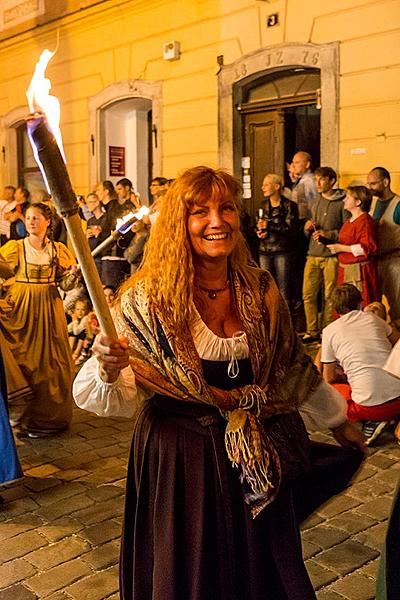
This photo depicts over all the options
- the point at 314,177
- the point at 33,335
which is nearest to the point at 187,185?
the point at 33,335

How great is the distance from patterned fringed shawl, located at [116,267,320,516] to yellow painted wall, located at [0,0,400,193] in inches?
261

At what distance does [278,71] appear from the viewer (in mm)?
10500

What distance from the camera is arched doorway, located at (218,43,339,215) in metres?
9.69

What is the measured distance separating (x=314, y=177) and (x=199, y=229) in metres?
6.91

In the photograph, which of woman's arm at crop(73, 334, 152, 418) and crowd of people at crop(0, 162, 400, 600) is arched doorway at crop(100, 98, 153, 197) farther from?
woman's arm at crop(73, 334, 152, 418)

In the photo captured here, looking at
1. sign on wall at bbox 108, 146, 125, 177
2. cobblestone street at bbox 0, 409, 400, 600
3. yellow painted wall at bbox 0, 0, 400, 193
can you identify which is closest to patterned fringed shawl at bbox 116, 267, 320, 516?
cobblestone street at bbox 0, 409, 400, 600

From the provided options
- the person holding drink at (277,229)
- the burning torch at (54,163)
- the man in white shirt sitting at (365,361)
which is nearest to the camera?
the burning torch at (54,163)

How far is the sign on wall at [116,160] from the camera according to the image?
1370 cm

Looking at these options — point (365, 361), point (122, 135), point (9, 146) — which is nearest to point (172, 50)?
point (122, 135)

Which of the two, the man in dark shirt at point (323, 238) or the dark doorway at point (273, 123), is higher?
the dark doorway at point (273, 123)

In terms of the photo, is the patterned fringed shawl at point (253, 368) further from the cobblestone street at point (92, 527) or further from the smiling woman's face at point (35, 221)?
the smiling woman's face at point (35, 221)

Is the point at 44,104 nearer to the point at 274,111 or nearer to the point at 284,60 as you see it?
the point at 284,60

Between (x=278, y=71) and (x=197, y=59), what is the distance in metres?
1.54

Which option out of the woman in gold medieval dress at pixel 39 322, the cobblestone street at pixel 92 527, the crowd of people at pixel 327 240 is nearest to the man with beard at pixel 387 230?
the crowd of people at pixel 327 240
